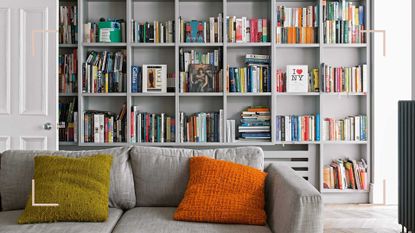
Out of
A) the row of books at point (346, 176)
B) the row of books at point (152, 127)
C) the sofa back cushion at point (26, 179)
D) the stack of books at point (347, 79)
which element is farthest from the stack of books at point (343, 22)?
the sofa back cushion at point (26, 179)

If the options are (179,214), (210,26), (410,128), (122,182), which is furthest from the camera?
(210,26)

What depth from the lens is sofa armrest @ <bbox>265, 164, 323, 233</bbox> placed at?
284cm

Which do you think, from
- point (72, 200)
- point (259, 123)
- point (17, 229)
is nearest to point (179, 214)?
point (72, 200)

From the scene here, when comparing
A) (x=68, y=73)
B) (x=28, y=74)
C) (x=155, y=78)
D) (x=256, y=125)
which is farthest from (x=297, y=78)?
(x=28, y=74)

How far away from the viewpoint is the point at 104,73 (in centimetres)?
581

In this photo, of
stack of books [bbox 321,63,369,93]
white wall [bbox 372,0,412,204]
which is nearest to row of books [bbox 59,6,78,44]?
stack of books [bbox 321,63,369,93]

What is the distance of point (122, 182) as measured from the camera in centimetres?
354

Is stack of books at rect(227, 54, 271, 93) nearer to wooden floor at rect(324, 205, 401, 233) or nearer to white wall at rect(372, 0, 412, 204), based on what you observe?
white wall at rect(372, 0, 412, 204)

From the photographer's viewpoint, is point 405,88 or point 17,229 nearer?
point 17,229

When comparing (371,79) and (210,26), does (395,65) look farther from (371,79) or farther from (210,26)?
(210,26)

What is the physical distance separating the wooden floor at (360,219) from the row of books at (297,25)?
5.53ft

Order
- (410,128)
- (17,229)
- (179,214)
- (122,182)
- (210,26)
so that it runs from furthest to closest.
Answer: (210,26) → (410,128) → (122,182) → (179,214) → (17,229)

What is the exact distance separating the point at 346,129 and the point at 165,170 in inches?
114

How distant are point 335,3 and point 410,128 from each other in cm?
193
